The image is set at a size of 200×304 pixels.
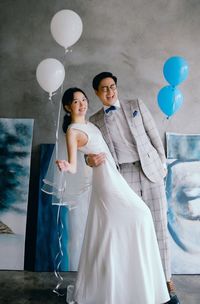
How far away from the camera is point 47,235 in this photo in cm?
331

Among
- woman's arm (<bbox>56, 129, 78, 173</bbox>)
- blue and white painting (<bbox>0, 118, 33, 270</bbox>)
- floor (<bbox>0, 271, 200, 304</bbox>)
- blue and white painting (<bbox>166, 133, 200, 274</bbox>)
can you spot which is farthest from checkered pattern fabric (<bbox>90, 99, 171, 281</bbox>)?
blue and white painting (<bbox>0, 118, 33, 270</bbox>)

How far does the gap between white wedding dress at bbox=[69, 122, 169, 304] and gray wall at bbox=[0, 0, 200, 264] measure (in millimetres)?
1222

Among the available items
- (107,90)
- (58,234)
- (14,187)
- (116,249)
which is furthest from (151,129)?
(14,187)

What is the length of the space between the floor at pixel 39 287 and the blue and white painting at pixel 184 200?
0.64 feet

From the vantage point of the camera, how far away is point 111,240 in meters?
2.29

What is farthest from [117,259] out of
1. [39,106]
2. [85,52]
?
[85,52]

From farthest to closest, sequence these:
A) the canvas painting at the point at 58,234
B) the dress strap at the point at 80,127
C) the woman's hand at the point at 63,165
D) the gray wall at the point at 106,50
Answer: the gray wall at the point at 106,50 < the canvas painting at the point at 58,234 < the dress strap at the point at 80,127 < the woman's hand at the point at 63,165

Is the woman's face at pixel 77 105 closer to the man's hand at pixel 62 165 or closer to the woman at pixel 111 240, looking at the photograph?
the woman at pixel 111 240

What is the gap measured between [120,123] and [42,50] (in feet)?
4.68

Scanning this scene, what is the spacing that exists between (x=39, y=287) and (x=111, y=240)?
108cm

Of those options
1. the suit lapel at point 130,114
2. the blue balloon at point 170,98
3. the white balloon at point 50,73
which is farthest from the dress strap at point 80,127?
the blue balloon at point 170,98

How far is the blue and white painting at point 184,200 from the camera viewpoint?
333cm

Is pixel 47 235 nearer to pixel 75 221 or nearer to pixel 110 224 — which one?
pixel 75 221

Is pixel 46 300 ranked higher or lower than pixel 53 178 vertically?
lower
